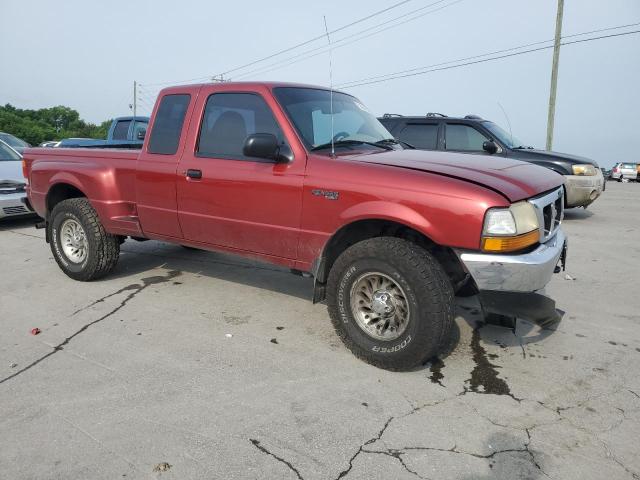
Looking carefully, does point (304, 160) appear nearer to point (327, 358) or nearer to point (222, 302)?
point (327, 358)

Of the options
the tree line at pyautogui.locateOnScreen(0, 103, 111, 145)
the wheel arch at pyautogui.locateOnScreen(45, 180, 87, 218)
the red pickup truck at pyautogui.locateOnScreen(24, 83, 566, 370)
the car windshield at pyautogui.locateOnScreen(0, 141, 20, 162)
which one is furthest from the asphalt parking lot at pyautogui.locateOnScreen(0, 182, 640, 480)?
the tree line at pyautogui.locateOnScreen(0, 103, 111, 145)

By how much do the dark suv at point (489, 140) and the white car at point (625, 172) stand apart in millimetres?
20108

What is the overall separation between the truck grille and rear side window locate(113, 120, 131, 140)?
10.2m

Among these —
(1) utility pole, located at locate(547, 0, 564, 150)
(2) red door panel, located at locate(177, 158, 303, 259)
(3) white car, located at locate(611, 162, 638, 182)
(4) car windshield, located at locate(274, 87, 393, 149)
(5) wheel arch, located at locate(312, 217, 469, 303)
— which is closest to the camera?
(5) wheel arch, located at locate(312, 217, 469, 303)

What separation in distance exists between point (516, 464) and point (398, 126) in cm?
780

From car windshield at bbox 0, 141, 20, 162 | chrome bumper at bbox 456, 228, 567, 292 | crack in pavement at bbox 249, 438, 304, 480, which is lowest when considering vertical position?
crack in pavement at bbox 249, 438, 304, 480

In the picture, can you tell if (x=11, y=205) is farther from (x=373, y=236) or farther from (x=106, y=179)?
(x=373, y=236)

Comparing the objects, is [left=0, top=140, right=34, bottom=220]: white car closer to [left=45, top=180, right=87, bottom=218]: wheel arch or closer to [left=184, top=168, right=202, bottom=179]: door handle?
[left=45, top=180, right=87, bottom=218]: wheel arch

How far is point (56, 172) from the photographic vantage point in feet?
17.2

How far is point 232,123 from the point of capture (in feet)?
13.6

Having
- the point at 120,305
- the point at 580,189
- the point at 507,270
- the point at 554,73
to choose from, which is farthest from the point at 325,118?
the point at 554,73

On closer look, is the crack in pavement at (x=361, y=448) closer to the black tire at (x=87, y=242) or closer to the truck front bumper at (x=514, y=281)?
the truck front bumper at (x=514, y=281)

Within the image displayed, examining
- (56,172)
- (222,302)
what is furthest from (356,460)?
(56,172)

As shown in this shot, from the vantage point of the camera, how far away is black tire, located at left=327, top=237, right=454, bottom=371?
305 cm
